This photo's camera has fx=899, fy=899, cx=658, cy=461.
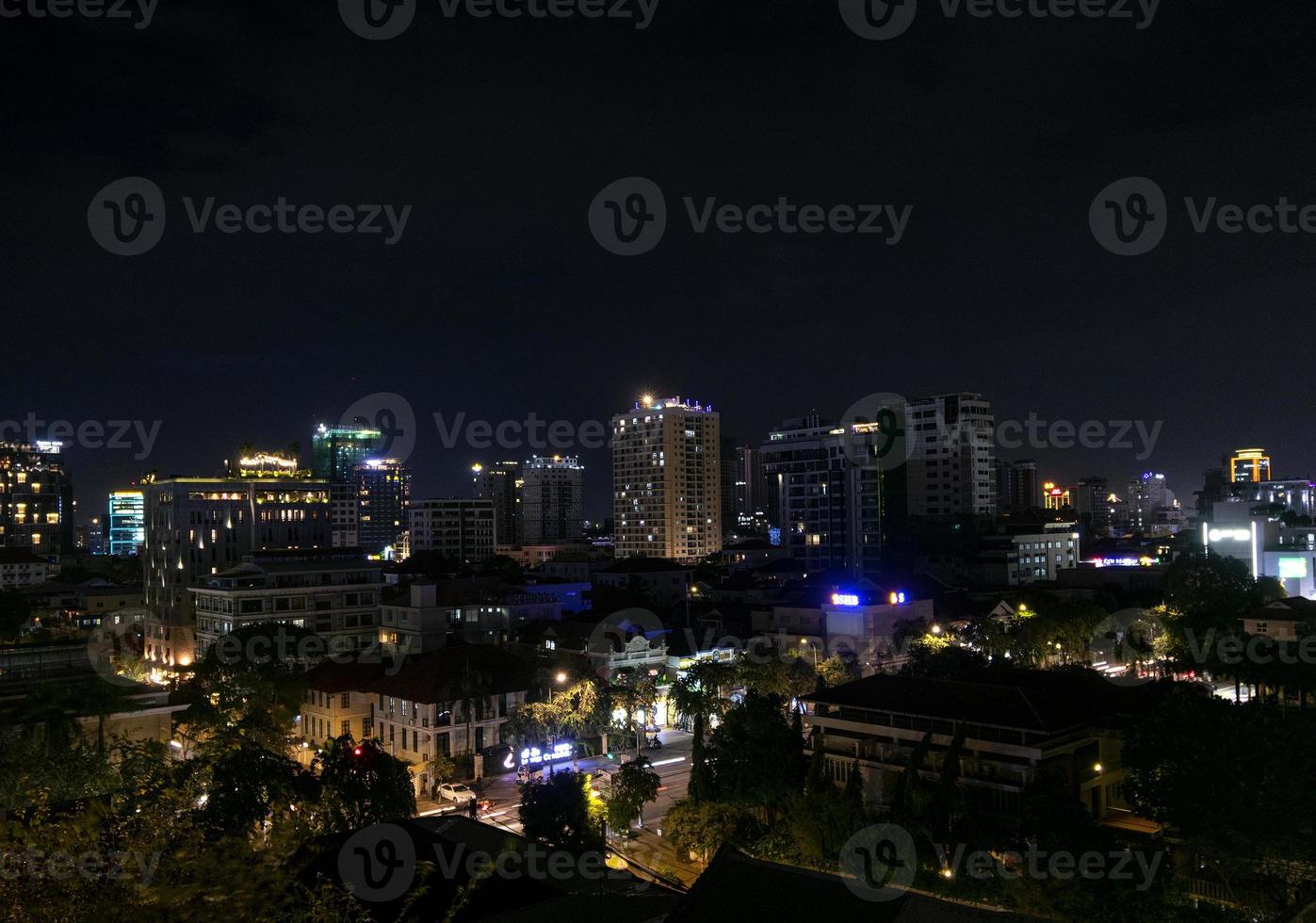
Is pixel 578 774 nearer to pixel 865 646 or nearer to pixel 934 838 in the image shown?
pixel 934 838

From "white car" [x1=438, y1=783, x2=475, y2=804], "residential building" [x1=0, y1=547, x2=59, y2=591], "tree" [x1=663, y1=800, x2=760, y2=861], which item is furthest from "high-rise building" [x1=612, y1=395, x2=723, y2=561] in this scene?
"tree" [x1=663, y1=800, x2=760, y2=861]

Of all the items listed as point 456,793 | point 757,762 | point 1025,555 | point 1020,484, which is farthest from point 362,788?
point 1020,484

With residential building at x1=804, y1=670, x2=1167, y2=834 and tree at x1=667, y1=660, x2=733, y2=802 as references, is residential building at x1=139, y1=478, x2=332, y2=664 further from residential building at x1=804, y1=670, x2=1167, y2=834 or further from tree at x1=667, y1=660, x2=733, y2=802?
residential building at x1=804, y1=670, x2=1167, y2=834

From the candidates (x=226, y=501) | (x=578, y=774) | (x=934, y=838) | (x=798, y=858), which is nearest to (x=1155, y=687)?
(x=934, y=838)

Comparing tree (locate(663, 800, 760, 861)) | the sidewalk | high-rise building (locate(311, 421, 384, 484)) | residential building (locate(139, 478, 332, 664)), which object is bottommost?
the sidewalk

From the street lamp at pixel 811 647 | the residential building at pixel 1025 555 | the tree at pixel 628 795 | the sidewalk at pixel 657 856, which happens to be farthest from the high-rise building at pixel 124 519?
the tree at pixel 628 795

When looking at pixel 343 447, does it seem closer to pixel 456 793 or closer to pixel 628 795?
pixel 456 793

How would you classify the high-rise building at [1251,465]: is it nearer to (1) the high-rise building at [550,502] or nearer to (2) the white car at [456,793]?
(1) the high-rise building at [550,502]
